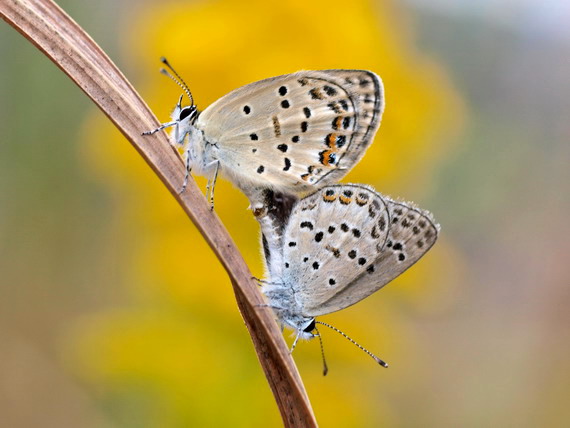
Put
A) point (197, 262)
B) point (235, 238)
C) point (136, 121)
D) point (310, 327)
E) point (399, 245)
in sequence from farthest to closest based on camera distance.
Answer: point (197, 262), point (235, 238), point (310, 327), point (399, 245), point (136, 121)

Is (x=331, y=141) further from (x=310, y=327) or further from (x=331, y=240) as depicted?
(x=310, y=327)

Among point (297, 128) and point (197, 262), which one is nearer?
point (297, 128)

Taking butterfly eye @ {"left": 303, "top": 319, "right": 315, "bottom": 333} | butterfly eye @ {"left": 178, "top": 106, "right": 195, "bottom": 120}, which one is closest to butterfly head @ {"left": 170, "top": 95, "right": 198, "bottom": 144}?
butterfly eye @ {"left": 178, "top": 106, "right": 195, "bottom": 120}

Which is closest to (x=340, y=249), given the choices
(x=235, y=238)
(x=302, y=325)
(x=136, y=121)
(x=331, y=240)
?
(x=331, y=240)

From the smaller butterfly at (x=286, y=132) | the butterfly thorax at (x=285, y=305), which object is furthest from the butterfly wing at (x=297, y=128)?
the butterfly thorax at (x=285, y=305)

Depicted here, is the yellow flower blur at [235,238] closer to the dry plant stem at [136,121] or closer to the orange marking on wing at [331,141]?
the orange marking on wing at [331,141]

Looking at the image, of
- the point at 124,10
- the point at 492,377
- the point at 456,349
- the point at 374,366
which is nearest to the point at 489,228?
the point at 456,349

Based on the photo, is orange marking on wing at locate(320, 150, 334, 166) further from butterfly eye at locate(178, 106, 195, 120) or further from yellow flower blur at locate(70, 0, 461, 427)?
A: yellow flower blur at locate(70, 0, 461, 427)
